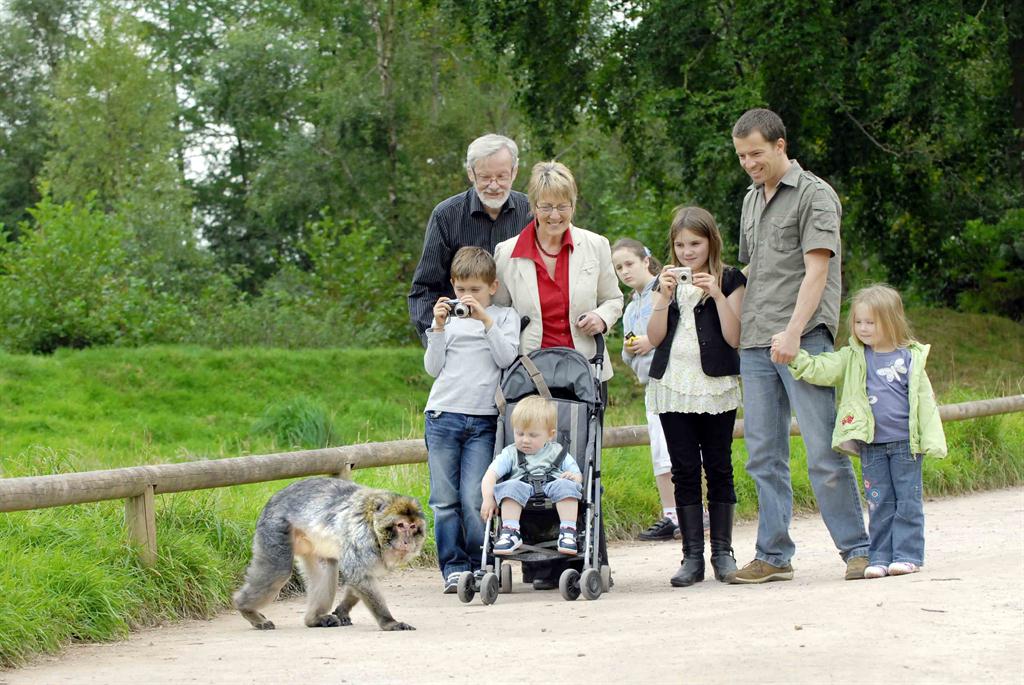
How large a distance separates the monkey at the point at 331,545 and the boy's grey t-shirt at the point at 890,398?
233 cm

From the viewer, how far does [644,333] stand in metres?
9.30

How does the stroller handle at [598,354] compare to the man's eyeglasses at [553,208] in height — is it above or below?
below

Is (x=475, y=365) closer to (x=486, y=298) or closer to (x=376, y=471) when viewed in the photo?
(x=486, y=298)

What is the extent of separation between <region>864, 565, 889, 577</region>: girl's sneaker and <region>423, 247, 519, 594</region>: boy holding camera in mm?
1883

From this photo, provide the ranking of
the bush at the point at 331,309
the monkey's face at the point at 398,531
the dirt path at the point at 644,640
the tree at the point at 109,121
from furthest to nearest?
the tree at the point at 109,121, the bush at the point at 331,309, the monkey's face at the point at 398,531, the dirt path at the point at 644,640

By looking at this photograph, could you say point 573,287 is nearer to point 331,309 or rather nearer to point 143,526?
point 143,526

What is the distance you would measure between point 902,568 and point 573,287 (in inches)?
82.4

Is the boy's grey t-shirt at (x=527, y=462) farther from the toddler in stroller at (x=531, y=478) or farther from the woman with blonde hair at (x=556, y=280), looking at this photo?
the woman with blonde hair at (x=556, y=280)

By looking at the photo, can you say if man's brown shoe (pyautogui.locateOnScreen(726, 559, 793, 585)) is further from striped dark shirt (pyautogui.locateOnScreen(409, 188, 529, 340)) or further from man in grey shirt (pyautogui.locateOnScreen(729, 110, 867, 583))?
striped dark shirt (pyautogui.locateOnScreen(409, 188, 529, 340))

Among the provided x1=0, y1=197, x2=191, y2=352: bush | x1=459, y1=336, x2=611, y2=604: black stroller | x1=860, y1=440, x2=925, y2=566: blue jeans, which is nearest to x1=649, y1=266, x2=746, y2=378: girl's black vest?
x1=459, y1=336, x2=611, y2=604: black stroller

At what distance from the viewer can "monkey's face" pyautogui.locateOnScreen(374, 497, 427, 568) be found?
6121 millimetres

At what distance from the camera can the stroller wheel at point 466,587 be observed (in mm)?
6852

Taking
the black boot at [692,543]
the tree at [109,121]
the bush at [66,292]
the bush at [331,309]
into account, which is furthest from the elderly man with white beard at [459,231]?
the tree at [109,121]

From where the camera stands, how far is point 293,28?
4253 centimetres
